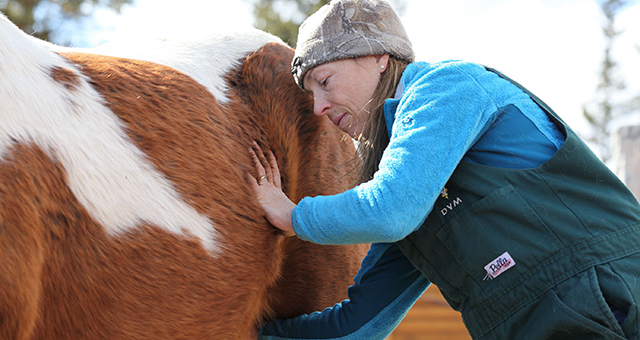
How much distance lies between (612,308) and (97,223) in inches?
49.1

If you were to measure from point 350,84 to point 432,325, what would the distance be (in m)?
3.87

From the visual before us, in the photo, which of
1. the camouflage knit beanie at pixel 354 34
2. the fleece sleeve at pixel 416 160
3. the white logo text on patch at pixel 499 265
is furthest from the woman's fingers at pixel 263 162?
the white logo text on patch at pixel 499 265

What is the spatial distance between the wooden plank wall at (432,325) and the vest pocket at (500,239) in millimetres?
3685

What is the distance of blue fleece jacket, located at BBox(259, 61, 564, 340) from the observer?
1.22 m

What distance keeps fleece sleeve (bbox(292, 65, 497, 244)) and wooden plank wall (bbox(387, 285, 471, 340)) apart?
3.81 metres

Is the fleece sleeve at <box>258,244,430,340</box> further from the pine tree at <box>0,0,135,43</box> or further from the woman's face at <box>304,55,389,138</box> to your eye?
the pine tree at <box>0,0,135,43</box>

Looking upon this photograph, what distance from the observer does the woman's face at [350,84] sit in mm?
1526

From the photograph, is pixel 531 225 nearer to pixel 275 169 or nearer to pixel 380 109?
pixel 380 109

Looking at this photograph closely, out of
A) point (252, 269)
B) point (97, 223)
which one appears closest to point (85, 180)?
point (97, 223)

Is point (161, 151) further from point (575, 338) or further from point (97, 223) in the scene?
point (575, 338)

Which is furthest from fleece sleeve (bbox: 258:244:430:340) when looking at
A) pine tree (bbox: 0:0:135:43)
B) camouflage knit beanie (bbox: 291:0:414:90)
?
pine tree (bbox: 0:0:135:43)

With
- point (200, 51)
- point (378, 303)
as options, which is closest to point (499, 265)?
point (378, 303)

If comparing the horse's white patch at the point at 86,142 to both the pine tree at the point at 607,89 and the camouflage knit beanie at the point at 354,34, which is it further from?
the pine tree at the point at 607,89

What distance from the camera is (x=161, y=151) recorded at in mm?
1488
